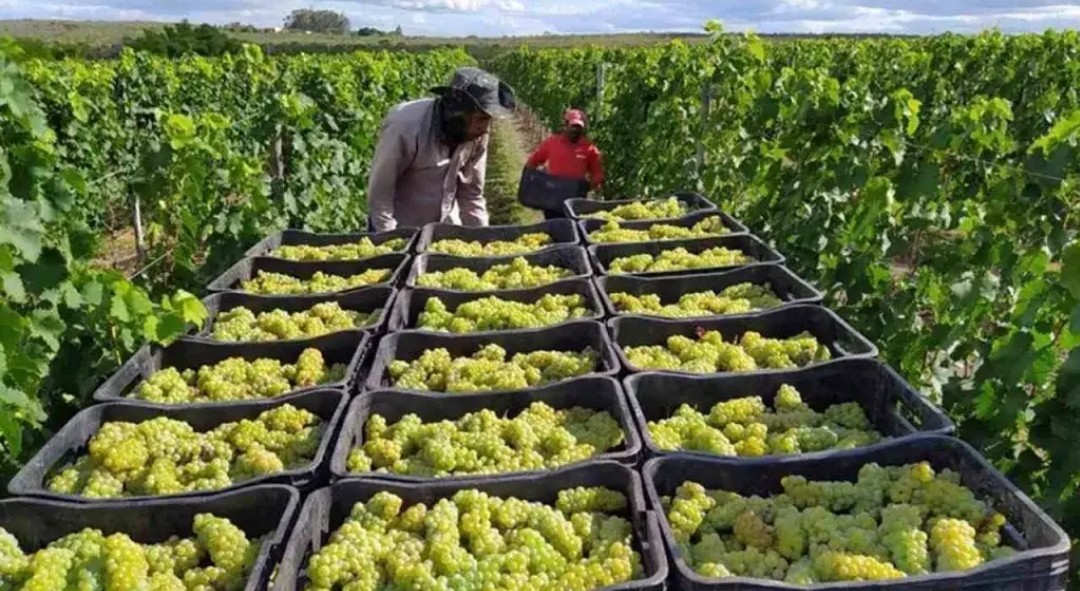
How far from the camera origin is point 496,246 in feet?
15.3

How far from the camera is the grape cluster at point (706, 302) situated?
3.60 meters

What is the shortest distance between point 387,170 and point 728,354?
2.58 m

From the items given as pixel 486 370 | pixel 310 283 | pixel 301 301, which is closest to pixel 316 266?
pixel 310 283

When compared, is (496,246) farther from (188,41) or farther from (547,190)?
(188,41)

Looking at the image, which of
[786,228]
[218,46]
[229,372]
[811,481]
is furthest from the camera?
[218,46]

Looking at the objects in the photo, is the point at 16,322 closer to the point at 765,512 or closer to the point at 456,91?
the point at 765,512

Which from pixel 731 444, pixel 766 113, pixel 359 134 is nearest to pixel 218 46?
pixel 359 134

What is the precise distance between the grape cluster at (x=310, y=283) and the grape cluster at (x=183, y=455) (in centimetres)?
126

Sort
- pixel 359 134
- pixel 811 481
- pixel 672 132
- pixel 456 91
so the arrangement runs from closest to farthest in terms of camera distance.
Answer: pixel 811 481 < pixel 456 91 < pixel 672 132 < pixel 359 134

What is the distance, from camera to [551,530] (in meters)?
2.16

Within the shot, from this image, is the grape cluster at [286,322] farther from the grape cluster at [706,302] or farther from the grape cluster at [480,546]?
the grape cluster at [480,546]

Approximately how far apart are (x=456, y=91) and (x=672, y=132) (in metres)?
4.91

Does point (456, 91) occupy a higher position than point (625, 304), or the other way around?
point (456, 91)

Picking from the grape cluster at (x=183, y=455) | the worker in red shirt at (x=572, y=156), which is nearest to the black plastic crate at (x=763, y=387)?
the grape cluster at (x=183, y=455)
